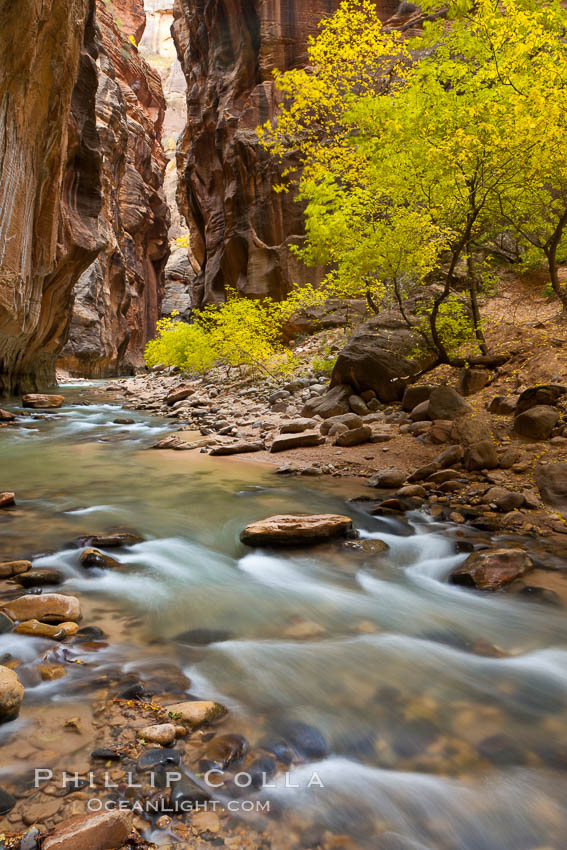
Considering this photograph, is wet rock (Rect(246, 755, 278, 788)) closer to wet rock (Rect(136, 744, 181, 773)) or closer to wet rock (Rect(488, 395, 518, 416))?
wet rock (Rect(136, 744, 181, 773))

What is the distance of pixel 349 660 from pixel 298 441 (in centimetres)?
572

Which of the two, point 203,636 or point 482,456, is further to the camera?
point 482,456

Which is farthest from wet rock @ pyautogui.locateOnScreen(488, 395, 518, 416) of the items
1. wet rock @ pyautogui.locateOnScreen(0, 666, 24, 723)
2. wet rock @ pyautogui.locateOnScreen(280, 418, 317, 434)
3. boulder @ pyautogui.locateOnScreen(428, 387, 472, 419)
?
wet rock @ pyautogui.locateOnScreen(0, 666, 24, 723)

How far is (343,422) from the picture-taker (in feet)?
28.2

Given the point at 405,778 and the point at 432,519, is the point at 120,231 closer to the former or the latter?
the point at 432,519

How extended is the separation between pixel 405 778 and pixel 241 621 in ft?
5.01

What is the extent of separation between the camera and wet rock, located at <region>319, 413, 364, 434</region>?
8484 mm

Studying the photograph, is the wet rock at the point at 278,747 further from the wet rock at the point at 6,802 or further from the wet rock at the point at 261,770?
the wet rock at the point at 6,802

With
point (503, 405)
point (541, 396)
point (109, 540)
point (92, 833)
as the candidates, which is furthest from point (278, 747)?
point (503, 405)

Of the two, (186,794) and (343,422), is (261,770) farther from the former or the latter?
(343,422)

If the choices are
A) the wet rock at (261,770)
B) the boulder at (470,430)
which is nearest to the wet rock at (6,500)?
the wet rock at (261,770)

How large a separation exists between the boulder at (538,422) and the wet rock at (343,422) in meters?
2.75

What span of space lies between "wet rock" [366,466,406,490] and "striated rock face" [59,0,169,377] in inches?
780

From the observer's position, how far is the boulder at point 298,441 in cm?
840
